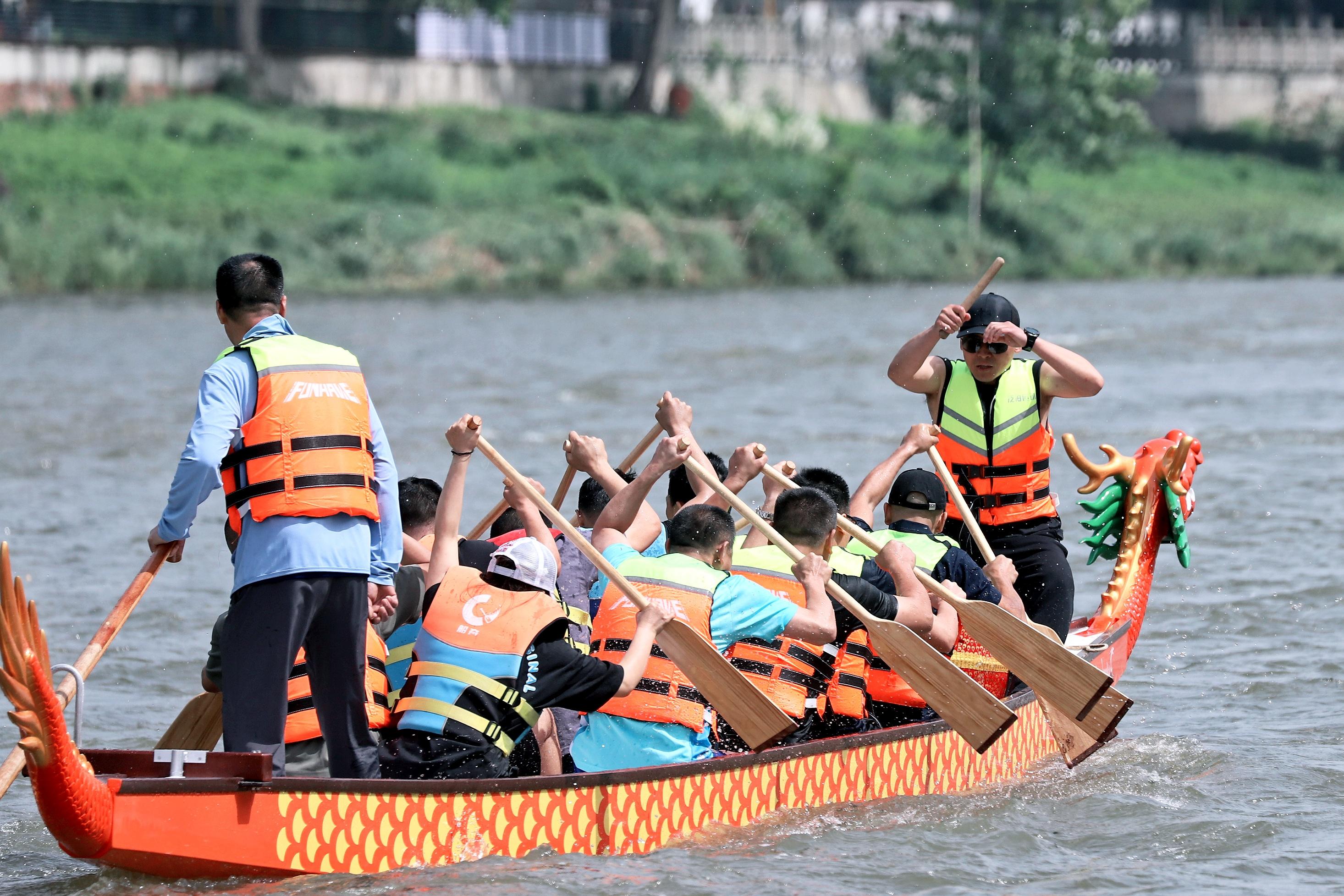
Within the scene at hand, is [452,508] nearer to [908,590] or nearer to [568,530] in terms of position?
[568,530]

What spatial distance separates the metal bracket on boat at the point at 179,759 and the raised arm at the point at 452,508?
1.02 m

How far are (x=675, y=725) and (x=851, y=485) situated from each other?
9033 millimetres

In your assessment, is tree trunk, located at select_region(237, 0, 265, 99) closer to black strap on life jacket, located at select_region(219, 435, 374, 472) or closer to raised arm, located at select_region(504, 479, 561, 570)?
raised arm, located at select_region(504, 479, 561, 570)

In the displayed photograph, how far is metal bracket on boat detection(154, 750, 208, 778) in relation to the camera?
4.60 metres

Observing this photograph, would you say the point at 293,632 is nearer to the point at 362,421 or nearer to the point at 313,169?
the point at 362,421

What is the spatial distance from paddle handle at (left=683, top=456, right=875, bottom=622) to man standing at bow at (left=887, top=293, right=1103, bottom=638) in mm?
1163

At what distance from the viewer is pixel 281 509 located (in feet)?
15.7

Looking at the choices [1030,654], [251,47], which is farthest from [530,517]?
[251,47]

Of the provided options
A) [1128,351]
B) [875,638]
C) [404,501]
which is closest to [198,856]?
[404,501]

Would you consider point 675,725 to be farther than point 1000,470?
No

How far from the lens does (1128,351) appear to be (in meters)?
23.6

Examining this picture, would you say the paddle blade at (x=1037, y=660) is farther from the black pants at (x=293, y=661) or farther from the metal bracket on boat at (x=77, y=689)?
the metal bracket on boat at (x=77, y=689)

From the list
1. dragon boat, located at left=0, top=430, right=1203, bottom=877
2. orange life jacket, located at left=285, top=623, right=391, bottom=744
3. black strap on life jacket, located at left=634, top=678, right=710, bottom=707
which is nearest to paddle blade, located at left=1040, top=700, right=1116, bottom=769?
dragon boat, located at left=0, top=430, right=1203, bottom=877

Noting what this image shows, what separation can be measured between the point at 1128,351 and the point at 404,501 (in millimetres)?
18725
